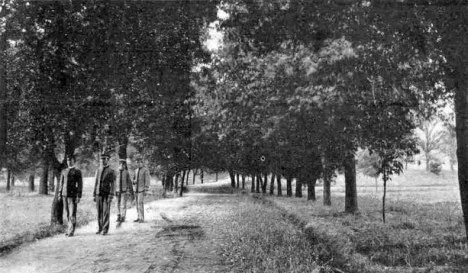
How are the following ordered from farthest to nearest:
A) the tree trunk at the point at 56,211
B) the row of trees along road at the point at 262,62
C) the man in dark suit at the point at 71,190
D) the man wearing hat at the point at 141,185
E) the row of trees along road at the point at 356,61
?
1. the man wearing hat at the point at 141,185
2. the tree trunk at the point at 56,211
3. the man in dark suit at the point at 71,190
4. the row of trees along road at the point at 262,62
5. the row of trees along road at the point at 356,61

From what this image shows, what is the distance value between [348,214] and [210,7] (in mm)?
11949

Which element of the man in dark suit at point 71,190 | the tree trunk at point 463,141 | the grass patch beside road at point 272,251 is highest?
the tree trunk at point 463,141

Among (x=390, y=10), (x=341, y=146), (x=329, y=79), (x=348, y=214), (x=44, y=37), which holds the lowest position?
(x=348, y=214)

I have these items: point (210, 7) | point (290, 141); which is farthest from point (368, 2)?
point (290, 141)

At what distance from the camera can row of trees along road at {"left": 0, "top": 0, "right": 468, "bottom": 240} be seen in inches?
323

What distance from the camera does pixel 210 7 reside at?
9727mm

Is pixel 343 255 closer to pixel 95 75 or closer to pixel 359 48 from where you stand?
pixel 359 48

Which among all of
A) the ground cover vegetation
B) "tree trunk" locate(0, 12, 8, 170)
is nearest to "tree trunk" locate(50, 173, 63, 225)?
the ground cover vegetation

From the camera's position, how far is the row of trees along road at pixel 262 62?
820cm

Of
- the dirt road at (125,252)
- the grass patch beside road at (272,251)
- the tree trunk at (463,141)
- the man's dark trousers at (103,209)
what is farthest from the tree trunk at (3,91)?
the tree trunk at (463,141)

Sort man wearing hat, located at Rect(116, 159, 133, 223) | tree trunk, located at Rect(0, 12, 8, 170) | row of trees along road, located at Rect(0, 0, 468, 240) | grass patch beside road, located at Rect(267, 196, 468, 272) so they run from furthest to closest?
man wearing hat, located at Rect(116, 159, 133, 223) → tree trunk, located at Rect(0, 12, 8, 170) → row of trees along road, located at Rect(0, 0, 468, 240) → grass patch beside road, located at Rect(267, 196, 468, 272)

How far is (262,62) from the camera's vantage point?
14.5 metres

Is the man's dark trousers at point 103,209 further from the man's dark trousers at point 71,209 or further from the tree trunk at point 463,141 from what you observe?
the tree trunk at point 463,141

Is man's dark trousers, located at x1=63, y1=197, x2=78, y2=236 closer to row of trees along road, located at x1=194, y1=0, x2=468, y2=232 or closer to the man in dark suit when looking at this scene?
the man in dark suit
